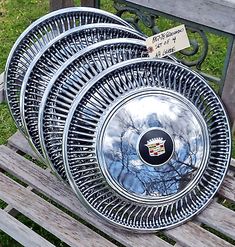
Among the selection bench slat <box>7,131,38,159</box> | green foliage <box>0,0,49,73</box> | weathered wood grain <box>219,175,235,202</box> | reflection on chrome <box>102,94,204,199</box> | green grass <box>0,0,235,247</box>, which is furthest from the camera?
green foliage <box>0,0,49,73</box>

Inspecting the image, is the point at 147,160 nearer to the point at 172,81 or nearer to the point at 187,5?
the point at 172,81

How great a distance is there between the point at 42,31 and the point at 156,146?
0.60m

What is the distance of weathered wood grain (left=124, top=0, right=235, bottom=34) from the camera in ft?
5.81

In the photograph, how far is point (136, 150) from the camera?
68.4 inches

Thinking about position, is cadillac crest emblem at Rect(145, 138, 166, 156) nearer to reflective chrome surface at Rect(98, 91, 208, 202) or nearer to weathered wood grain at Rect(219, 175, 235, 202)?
reflective chrome surface at Rect(98, 91, 208, 202)

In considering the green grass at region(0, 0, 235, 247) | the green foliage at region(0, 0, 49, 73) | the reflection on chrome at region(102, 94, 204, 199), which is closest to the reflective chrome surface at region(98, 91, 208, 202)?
the reflection on chrome at region(102, 94, 204, 199)

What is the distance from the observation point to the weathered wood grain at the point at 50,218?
181 cm

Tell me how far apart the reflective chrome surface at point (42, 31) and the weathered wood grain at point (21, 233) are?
466mm

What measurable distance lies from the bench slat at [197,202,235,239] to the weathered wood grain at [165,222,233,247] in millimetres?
32

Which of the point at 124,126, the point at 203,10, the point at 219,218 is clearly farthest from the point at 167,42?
the point at 219,218

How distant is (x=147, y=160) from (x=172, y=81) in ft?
0.89

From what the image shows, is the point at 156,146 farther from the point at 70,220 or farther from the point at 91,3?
the point at 91,3

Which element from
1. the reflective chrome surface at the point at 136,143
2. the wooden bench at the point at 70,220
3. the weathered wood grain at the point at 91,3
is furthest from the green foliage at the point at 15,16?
the reflective chrome surface at the point at 136,143

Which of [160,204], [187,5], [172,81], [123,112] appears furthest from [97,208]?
[187,5]
